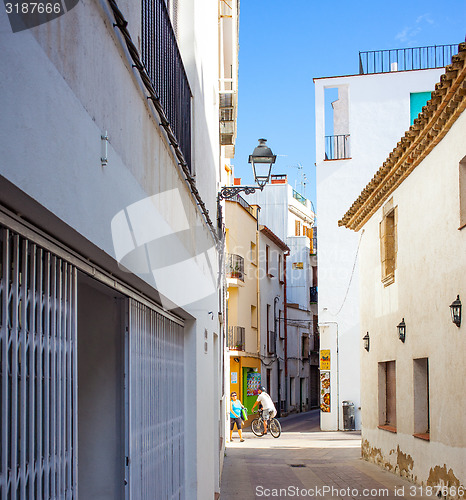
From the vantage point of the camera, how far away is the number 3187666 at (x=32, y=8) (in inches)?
98.2

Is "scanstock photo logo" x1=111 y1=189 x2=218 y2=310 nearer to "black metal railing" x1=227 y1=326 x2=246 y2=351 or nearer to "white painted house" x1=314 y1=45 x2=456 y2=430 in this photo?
"white painted house" x1=314 y1=45 x2=456 y2=430

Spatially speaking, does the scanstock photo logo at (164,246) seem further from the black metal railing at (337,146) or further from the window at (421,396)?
the black metal railing at (337,146)

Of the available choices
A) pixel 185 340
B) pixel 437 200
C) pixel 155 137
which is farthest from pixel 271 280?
pixel 155 137

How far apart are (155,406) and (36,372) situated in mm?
2992

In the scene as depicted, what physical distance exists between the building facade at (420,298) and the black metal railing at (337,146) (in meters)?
12.0

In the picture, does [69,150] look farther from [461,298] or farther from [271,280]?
[271,280]

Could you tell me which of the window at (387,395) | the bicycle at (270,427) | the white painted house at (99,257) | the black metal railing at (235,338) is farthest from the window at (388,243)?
the black metal railing at (235,338)

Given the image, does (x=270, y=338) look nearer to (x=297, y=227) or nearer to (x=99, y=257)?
(x=297, y=227)

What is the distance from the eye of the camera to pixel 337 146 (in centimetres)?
3034

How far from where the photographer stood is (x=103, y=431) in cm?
529

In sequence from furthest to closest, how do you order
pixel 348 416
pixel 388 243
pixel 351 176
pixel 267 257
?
pixel 267 257
pixel 351 176
pixel 348 416
pixel 388 243

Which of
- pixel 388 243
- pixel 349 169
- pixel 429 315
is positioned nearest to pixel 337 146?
pixel 349 169

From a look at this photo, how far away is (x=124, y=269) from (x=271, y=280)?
121 feet

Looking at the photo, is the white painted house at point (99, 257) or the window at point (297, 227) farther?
the window at point (297, 227)
